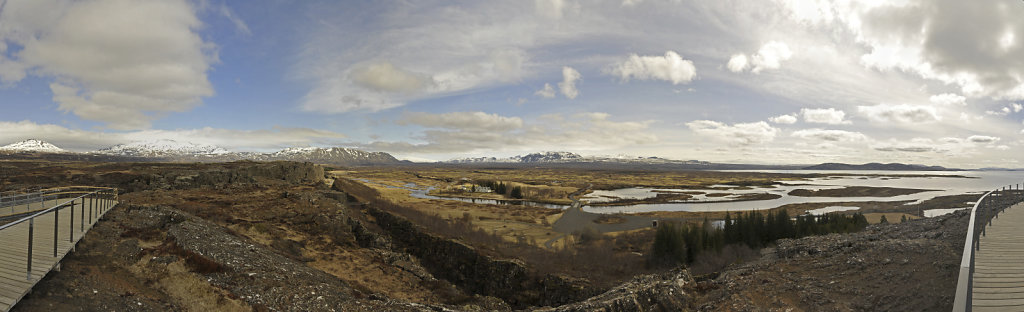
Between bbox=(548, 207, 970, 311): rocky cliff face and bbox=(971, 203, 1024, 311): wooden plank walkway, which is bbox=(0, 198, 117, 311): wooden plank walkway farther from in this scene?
bbox=(971, 203, 1024, 311): wooden plank walkway

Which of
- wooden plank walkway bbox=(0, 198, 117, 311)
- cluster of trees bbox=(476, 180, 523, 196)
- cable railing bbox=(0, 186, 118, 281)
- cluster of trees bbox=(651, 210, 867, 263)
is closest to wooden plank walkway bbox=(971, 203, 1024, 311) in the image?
cable railing bbox=(0, 186, 118, 281)

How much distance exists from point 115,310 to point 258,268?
7.42m

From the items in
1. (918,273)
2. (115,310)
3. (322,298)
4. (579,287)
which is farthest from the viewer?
(579,287)

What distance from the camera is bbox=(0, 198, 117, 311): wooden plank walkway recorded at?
1059 centimetres

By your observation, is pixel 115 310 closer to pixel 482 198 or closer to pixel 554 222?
pixel 554 222

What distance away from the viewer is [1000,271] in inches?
419

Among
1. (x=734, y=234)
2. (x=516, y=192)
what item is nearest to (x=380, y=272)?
(x=734, y=234)

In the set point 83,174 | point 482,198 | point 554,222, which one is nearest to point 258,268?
point 83,174

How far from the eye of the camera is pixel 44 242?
14531 mm

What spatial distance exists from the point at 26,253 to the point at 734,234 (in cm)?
6824

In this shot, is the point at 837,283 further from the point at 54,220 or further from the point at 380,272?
the point at 54,220

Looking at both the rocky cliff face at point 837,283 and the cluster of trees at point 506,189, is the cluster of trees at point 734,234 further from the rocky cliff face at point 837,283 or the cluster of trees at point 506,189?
the cluster of trees at point 506,189

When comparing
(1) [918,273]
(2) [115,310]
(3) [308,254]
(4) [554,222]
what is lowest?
(4) [554,222]

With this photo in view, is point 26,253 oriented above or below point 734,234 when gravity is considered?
above
